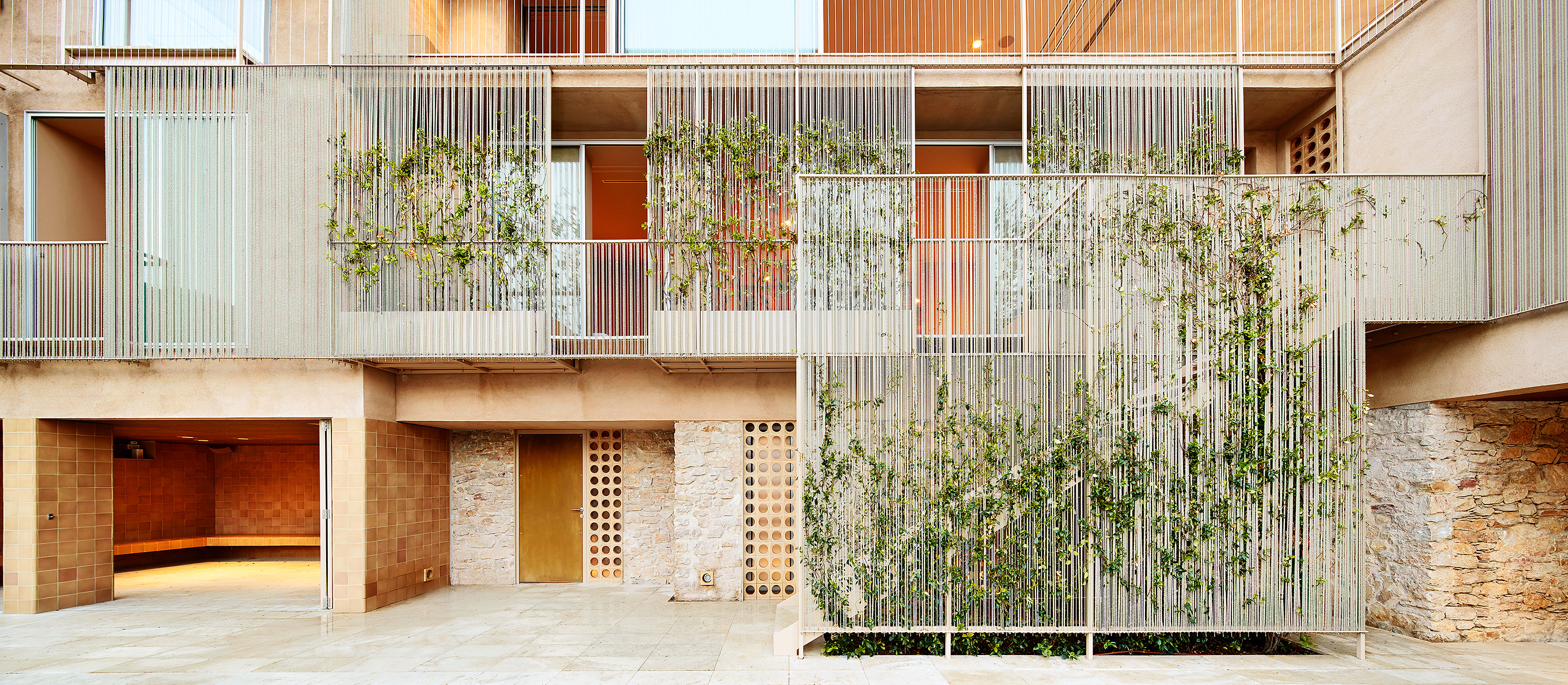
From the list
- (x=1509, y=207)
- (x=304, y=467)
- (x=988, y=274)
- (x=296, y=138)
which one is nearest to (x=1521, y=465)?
(x=1509, y=207)

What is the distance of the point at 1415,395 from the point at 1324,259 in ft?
5.72

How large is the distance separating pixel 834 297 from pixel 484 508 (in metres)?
6.07

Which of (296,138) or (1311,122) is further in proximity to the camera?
(1311,122)

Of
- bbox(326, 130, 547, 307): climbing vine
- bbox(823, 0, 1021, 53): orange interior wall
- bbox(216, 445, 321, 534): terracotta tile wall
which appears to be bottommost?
bbox(216, 445, 321, 534): terracotta tile wall

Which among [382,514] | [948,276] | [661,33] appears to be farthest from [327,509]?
[948,276]

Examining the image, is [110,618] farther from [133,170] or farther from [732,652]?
[732,652]

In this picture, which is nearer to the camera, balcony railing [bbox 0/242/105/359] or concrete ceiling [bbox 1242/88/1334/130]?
balcony railing [bbox 0/242/105/359]

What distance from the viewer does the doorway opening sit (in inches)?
408

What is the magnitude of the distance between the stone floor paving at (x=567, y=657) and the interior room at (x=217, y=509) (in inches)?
119

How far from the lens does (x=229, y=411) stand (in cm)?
855

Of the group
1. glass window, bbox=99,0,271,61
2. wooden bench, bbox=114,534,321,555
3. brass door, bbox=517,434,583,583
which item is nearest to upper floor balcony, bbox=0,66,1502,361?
glass window, bbox=99,0,271,61

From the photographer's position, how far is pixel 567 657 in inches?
254

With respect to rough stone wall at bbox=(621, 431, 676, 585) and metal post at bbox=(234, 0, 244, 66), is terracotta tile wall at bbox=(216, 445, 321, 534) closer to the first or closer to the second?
rough stone wall at bbox=(621, 431, 676, 585)

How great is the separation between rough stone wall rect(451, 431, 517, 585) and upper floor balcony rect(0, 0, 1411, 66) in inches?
179
